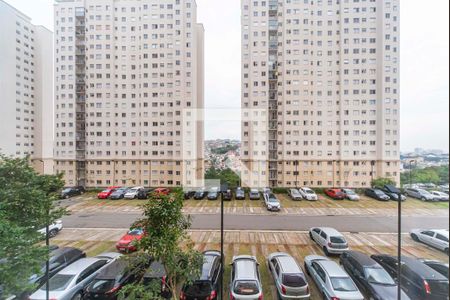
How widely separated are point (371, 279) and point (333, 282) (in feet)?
2.07

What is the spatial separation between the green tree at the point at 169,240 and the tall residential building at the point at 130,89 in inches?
269

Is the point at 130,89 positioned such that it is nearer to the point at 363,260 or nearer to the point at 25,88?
the point at 25,88

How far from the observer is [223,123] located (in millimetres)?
7797

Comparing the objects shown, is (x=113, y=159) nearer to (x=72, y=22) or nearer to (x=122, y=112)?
(x=122, y=112)

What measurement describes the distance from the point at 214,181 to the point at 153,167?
18.5 ft

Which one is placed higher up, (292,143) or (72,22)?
(72,22)

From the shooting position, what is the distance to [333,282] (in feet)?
9.08

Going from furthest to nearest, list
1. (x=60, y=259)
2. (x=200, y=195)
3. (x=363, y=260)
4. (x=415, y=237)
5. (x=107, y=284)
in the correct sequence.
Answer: (x=200, y=195) → (x=415, y=237) → (x=60, y=259) → (x=363, y=260) → (x=107, y=284)

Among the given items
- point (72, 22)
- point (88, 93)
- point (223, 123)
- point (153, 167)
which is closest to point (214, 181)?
point (223, 123)

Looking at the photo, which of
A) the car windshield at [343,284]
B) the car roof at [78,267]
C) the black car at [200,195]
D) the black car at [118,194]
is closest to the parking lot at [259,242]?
the car roof at [78,267]

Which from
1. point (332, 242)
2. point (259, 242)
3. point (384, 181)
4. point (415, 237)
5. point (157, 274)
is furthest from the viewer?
point (384, 181)

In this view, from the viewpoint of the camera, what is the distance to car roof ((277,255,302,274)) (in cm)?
294

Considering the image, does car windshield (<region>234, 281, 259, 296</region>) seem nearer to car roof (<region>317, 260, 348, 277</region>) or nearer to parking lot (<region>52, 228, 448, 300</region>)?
parking lot (<region>52, 228, 448, 300</region>)

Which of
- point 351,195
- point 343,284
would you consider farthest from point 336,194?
point 343,284
